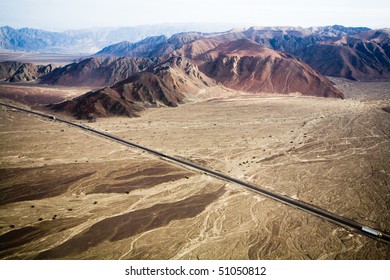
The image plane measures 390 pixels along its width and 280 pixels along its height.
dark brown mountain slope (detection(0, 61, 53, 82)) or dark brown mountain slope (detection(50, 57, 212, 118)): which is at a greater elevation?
dark brown mountain slope (detection(0, 61, 53, 82))

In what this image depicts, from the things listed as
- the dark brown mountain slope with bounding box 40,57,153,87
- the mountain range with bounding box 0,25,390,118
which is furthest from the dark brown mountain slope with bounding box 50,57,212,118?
the dark brown mountain slope with bounding box 40,57,153,87

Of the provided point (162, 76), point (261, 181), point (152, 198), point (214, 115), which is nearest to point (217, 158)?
point (261, 181)

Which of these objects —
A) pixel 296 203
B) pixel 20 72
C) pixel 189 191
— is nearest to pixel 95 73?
pixel 20 72

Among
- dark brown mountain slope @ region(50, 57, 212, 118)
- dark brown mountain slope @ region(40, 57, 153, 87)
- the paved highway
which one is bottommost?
the paved highway

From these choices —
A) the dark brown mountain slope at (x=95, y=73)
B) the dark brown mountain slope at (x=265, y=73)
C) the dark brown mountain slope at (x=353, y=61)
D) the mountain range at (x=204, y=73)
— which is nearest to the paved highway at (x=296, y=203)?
the mountain range at (x=204, y=73)

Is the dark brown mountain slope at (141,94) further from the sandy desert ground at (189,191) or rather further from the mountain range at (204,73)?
the sandy desert ground at (189,191)

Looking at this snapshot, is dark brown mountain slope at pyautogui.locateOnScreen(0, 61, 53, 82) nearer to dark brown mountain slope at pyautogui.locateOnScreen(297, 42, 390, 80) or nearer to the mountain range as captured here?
the mountain range

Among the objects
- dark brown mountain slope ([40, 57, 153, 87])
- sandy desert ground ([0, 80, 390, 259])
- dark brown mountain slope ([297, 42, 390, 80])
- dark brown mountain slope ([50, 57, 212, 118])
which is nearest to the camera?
sandy desert ground ([0, 80, 390, 259])
